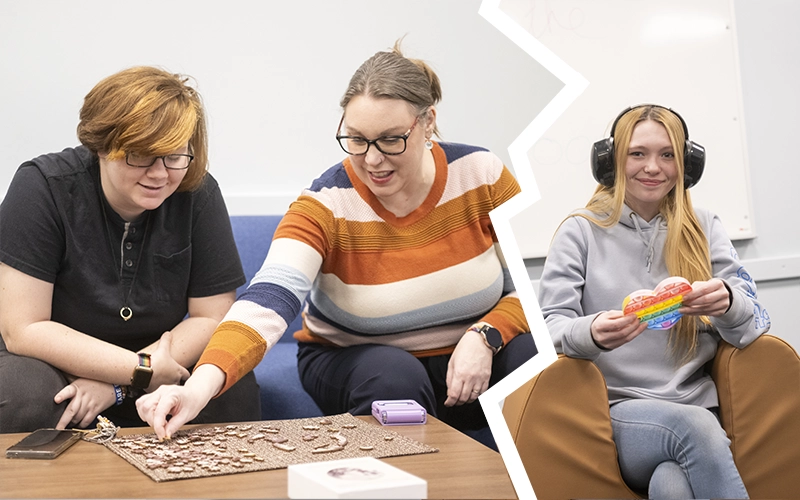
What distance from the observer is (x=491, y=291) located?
1.00 m

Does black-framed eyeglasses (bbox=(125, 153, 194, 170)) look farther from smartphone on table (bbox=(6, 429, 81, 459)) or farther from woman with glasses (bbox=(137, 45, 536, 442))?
smartphone on table (bbox=(6, 429, 81, 459))

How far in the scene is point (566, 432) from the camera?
633 mm

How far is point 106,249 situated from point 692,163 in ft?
2.26

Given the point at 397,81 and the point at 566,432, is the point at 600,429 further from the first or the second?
the point at 397,81

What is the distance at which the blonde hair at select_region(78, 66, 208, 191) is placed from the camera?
35.4 inches

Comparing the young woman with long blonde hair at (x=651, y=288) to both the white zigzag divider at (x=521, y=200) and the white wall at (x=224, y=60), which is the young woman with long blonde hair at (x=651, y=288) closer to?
the white zigzag divider at (x=521, y=200)

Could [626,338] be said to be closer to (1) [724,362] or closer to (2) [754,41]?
(1) [724,362]

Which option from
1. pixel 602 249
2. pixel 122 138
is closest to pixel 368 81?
pixel 122 138

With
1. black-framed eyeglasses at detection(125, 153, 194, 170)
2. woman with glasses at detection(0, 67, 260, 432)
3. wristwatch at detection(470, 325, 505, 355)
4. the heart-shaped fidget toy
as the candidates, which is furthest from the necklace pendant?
the heart-shaped fidget toy

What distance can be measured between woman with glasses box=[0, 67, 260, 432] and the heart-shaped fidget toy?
559 mm

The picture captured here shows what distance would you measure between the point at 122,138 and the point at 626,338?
0.60 meters

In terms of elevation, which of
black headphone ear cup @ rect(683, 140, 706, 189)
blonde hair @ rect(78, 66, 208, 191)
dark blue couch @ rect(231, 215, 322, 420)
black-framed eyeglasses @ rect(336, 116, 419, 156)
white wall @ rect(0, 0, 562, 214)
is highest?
white wall @ rect(0, 0, 562, 214)

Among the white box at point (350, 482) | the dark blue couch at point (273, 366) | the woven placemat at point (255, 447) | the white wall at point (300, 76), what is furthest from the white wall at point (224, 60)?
the white box at point (350, 482)

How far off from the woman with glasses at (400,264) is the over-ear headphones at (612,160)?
33 cm
